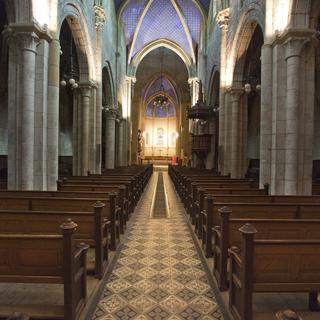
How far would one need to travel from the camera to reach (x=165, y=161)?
4538 cm

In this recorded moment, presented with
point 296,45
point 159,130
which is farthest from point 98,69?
point 159,130

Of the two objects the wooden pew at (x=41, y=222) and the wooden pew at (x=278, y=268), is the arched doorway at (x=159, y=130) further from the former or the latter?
the wooden pew at (x=278, y=268)

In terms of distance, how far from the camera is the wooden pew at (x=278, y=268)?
295 centimetres

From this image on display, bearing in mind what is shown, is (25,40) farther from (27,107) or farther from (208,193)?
(208,193)

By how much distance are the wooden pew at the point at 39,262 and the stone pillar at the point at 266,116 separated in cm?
772

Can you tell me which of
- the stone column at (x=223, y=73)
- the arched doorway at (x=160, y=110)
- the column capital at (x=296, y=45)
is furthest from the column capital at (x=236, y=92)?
the arched doorway at (x=160, y=110)

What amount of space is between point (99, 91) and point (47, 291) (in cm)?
1320

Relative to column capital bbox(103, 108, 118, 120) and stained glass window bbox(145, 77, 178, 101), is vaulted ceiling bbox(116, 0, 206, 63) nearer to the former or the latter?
column capital bbox(103, 108, 118, 120)

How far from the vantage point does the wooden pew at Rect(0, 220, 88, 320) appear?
→ 3.03 metres

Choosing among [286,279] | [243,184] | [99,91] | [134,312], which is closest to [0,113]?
[99,91]

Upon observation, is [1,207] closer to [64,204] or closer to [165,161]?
[64,204]

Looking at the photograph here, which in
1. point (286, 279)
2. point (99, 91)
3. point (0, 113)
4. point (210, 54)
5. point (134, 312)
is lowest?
point (134, 312)

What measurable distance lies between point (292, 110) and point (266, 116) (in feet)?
4.10

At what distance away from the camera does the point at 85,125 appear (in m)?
14.9
